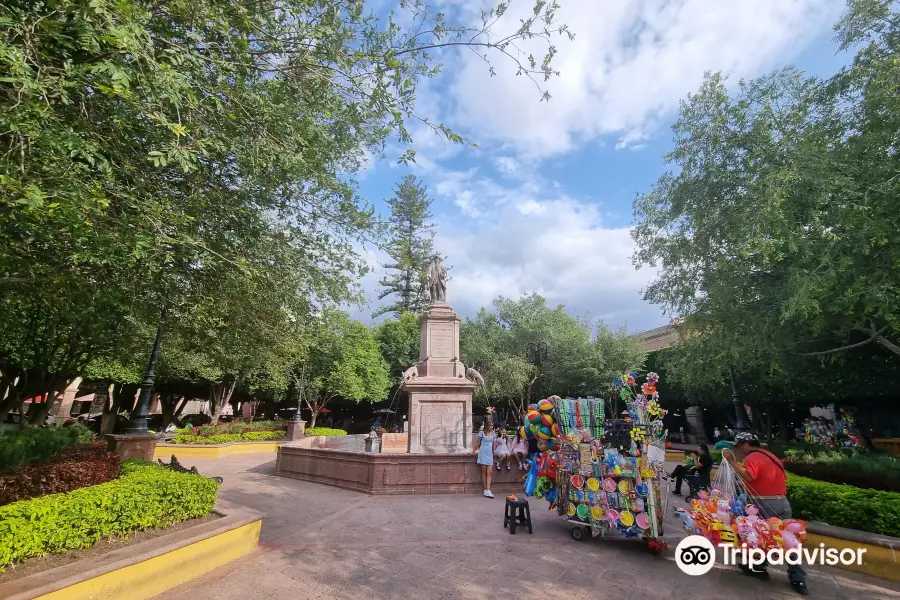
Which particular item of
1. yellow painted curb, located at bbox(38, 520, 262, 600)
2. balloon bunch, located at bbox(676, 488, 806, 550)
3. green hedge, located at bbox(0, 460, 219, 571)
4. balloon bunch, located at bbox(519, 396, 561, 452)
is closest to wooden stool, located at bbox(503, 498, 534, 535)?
balloon bunch, located at bbox(519, 396, 561, 452)

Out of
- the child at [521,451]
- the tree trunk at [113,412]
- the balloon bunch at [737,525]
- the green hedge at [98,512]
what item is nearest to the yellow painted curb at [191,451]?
the tree trunk at [113,412]

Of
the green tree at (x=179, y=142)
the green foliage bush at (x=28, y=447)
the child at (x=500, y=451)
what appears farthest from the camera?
the child at (x=500, y=451)

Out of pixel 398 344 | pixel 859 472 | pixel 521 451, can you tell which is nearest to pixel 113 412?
pixel 398 344

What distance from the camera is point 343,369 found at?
27.5 meters

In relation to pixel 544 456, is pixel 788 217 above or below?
above

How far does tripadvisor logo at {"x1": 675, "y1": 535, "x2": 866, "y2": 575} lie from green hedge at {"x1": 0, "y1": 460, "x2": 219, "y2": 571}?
651 centimetres

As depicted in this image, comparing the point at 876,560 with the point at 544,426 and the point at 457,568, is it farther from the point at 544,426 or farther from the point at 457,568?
the point at 457,568

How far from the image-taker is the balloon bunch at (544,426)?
738 cm

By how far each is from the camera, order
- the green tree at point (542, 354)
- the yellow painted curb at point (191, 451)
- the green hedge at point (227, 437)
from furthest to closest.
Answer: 1. the green tree at point (542, 354)
2. the green hedge at point (227, 437)
3. the yellow painted curb at point (191, 451)

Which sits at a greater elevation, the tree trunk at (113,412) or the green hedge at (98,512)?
the tree trunk at (113,412)

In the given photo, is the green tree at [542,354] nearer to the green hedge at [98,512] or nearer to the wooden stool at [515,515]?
the wooden stool at [515,515]

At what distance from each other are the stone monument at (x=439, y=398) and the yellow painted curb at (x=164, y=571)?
18.9 feet

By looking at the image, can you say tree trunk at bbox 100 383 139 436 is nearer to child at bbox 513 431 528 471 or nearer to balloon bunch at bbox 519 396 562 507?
child at bbox 513 431 528 471

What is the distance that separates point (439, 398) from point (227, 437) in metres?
13.7
